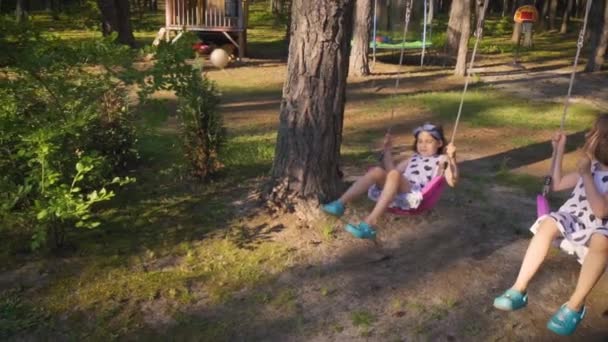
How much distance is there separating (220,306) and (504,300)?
1.90 meters

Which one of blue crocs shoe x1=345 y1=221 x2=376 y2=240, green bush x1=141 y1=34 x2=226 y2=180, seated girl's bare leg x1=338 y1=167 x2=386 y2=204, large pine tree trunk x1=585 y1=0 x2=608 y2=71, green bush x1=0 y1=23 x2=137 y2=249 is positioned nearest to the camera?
green bush x1=0 y1=23 x2=137 y2=249

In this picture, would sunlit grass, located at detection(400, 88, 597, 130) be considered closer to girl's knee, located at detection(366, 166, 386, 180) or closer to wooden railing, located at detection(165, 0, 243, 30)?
girl's knee, located at detection(366, 166, 386, 180)

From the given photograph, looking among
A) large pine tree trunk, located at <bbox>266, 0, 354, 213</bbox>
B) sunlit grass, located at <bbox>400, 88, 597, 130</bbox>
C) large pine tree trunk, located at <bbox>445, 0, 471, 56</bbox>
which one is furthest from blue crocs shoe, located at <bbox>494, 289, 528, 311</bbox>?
large pine tree trunk, located at <bbox>445, 0, 471, 56</bbox>

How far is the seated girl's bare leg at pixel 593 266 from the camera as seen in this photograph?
343cm

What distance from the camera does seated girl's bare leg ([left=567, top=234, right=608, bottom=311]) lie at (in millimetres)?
3430

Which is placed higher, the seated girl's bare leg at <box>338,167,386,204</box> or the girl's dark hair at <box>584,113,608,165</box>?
the girl's dark hair at <box>584,113,608,165</box>

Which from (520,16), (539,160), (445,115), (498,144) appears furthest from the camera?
(520,16)

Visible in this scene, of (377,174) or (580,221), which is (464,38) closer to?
(377,174)

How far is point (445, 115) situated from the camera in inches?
384

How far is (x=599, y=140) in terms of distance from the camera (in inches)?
147

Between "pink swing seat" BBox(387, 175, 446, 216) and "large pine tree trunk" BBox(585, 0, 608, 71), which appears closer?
"pink swing seat" BBox(387, 175, 446, 216)

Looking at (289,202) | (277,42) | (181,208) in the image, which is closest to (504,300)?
(289,202)

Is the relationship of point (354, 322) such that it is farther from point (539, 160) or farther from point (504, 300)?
point (539, 160)

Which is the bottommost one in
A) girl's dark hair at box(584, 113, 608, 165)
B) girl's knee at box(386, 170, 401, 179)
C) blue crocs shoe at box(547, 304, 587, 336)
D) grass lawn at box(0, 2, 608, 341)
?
grass lawn at box(0, 2, 608, 341)
